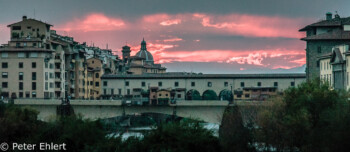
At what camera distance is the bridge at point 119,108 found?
88.6m

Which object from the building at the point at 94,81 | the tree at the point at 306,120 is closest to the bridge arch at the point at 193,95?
the building at the point at 94,81

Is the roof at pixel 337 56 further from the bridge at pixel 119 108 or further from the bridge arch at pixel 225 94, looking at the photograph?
the bridge arch at pixel 225 94

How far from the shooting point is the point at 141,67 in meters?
178

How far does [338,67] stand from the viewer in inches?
3132

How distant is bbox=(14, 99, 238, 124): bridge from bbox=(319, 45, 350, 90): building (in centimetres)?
1293

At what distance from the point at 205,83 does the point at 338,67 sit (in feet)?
128

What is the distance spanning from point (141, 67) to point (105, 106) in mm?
86700

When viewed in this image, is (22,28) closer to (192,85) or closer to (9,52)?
(9,52)

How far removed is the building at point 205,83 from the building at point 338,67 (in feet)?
92.2

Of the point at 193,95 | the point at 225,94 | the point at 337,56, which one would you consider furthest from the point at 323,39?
the point at 225,94

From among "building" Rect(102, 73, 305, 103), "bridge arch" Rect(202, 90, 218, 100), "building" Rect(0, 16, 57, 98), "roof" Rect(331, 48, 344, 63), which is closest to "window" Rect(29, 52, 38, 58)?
"building" Rect(0, 16, 57, 98)

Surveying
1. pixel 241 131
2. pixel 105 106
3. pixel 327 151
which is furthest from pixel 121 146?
pixel 105 106

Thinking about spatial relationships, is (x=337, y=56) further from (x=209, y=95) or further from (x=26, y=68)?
(x=26, y=68)

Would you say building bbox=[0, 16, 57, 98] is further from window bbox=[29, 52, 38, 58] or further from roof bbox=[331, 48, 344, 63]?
roof bbox=[331, 48, 344, 63]
